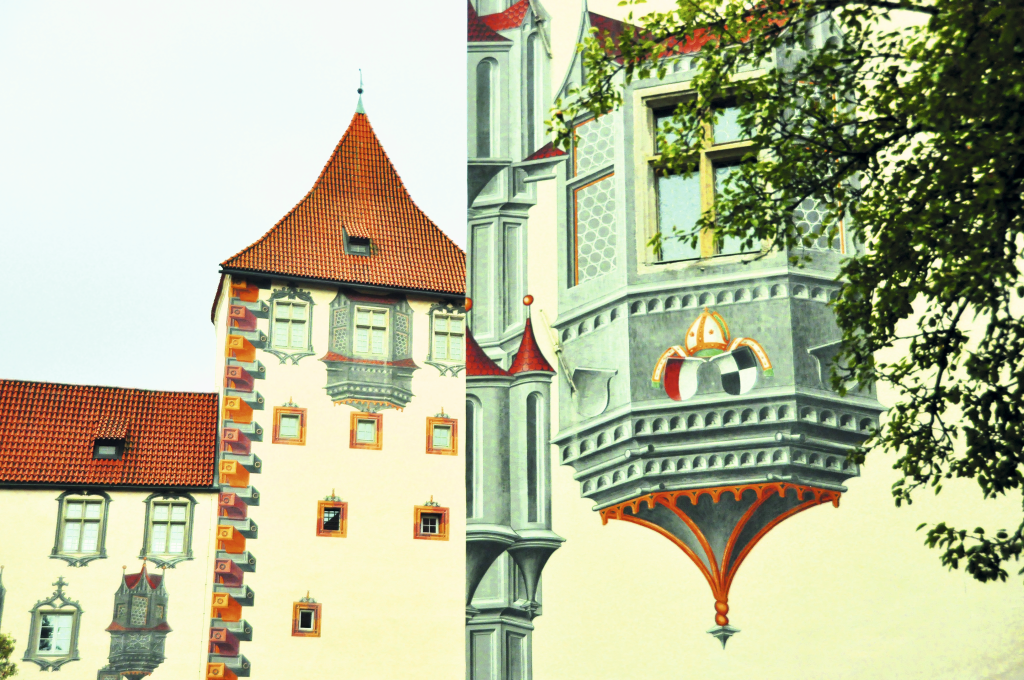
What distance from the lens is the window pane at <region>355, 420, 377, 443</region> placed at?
29406 millimetres

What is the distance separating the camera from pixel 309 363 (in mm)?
29703

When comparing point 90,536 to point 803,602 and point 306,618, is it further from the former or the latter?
point 803,602

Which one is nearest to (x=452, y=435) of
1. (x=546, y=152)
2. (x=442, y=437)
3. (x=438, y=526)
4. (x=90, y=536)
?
(x=442, y=437)

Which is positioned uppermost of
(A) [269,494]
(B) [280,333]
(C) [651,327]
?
(B) [280,333]

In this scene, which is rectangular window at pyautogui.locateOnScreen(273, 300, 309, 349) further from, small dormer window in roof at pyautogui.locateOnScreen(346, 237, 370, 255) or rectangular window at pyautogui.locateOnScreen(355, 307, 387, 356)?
small dormer window in roof at pyautogui.locateOnScreen(346, 237, 370, 255)

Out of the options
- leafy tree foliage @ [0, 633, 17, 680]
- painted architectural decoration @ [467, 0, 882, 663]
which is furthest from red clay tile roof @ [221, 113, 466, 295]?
painted architectural decoration @ [467, 0, 882, 663]

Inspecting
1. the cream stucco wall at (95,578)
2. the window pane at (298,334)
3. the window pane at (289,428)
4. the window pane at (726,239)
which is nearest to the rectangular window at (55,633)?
the cream stucco wall at (95,578)

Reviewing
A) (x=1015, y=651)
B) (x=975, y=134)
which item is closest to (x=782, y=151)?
(x=975, y=134)

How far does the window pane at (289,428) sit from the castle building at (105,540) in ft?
5.18

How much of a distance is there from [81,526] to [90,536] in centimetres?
32

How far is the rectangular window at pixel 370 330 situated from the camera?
99.3 ft

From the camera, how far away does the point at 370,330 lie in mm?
30578

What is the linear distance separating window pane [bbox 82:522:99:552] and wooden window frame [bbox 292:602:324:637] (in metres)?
4.40

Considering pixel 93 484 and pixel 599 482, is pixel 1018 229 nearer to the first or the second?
pixel 599 482
